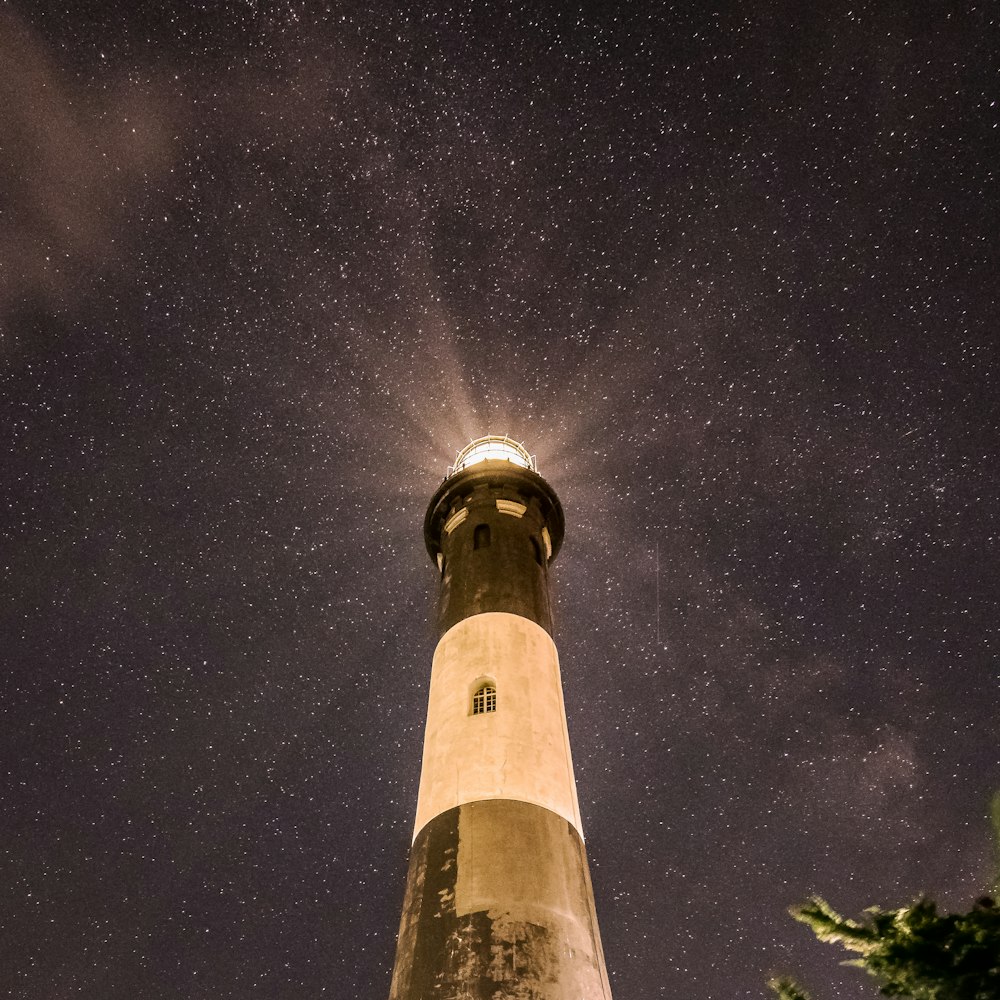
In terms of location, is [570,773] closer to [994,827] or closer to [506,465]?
[506,465]

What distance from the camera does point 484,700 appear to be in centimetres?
1606

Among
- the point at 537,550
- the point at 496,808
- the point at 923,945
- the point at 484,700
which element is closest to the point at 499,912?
the point at 496,808

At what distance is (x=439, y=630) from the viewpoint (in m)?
18.4

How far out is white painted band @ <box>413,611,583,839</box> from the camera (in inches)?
570

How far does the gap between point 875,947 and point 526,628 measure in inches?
457

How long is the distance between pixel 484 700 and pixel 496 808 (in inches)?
101

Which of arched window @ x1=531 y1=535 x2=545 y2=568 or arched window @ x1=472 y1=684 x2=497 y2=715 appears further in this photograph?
arched window @ x1=531 y1=535 x2=545 y2=568

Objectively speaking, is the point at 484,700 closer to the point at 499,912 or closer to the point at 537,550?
the point at 499,912

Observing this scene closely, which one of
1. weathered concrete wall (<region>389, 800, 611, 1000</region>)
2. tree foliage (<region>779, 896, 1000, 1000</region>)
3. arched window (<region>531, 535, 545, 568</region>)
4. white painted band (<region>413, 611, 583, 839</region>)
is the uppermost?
arched window (<region>531, 535, 545, 568</region>)

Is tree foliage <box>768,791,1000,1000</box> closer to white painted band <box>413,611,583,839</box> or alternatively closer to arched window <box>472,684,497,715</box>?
white painted band <box>413,611,583,839</box>

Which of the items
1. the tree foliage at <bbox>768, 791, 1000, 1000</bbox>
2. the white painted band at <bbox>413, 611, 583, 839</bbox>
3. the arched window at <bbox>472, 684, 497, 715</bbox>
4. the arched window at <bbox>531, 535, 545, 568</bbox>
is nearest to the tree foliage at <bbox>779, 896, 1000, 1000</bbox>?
the tree foliage at <bbox>768, 791, 1000, 1000</bbox>

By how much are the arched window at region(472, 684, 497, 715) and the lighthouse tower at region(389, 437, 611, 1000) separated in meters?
0.03

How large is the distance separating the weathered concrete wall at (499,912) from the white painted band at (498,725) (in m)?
0.42

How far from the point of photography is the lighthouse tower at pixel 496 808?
1212cm
